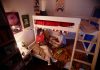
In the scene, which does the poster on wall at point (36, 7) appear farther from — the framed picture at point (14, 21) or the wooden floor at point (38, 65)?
the wooden floor at point (38, 65)

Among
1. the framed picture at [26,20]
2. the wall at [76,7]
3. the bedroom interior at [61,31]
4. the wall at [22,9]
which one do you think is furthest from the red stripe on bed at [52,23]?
the wall at [76,7]

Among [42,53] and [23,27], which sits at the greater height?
[23,27]

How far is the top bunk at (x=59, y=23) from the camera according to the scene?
1.79m

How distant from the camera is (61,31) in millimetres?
2457

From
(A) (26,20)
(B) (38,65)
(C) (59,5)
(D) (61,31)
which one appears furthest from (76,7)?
(B) (38,65)

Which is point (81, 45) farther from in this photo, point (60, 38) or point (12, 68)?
point (12, 68)

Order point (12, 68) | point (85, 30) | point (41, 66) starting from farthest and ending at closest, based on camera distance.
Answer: point (41, 66) < point (85, 30) < point (12, 68)

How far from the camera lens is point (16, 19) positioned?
1999 mm

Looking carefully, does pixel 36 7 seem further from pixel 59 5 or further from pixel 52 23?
pixel 52 23

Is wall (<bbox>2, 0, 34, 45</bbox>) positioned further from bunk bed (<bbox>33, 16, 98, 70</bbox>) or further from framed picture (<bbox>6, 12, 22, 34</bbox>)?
bunk bed (<bbox>33, 16, 98, 70</bbox>)

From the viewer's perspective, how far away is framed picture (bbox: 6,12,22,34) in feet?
6.06

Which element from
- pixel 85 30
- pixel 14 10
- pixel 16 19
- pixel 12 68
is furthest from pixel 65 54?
pixel 14 10

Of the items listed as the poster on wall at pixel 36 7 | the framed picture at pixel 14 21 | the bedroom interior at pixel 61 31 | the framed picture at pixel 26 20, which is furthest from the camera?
the poster on wall at pixel 36 7

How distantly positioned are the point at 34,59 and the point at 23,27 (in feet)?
3.21
